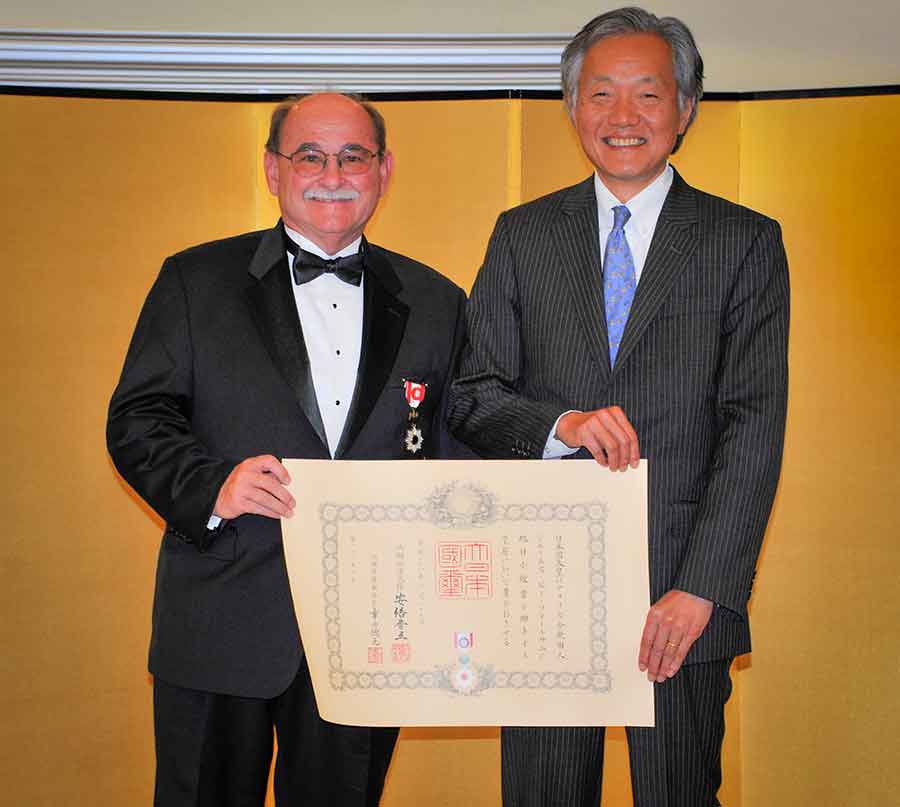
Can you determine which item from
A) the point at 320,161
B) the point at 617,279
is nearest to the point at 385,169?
the point at 320,161

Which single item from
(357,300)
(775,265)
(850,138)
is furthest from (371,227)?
(775,265)

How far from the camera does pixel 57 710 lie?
3.54 m

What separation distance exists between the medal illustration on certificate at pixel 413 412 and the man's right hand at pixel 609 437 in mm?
470

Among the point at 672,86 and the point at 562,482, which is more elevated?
the point at 672,86

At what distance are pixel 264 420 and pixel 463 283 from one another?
1.26 metres

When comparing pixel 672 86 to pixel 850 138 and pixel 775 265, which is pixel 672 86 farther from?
pixel 850 138

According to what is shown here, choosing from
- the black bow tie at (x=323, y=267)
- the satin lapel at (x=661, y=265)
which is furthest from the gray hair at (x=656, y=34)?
the black bow tie at (x=323, y=267)

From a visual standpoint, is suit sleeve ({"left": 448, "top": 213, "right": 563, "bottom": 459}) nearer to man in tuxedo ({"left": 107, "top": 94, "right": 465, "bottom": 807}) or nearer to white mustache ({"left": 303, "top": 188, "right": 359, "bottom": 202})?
man in tuxedo ({"left": 107, "top": 94, "right": 465, "bottom": 807})

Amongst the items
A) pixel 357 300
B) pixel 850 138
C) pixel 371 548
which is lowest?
pixel 371 548

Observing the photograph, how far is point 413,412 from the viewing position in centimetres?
249

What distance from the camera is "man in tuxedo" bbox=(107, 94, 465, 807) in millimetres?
2420

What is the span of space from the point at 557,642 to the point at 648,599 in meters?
0.18

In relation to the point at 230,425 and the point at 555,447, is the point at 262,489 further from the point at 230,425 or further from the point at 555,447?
the point at 555,447

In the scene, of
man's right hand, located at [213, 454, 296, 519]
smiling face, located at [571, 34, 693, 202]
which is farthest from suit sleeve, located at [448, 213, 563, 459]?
man's right hand, located at [213, 454, 296, 519]
